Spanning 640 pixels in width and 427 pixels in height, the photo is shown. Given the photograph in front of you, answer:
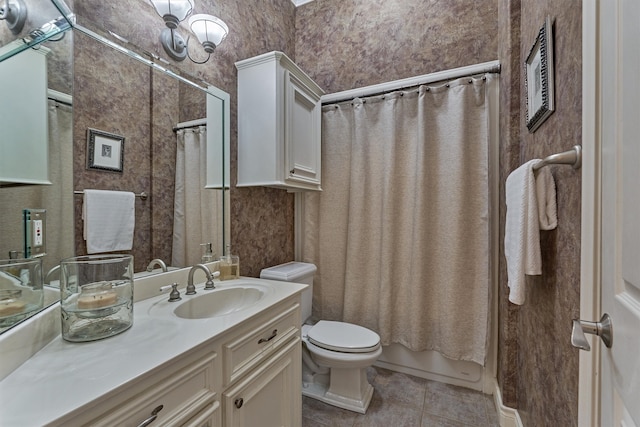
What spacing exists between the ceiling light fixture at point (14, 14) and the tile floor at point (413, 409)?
6.54 ft

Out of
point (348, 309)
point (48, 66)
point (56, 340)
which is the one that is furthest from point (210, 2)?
point (348, 309)

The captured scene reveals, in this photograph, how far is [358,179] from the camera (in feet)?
6.93

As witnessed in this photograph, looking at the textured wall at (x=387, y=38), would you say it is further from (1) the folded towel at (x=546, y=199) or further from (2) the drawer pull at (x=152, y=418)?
(2) the drawer pull at (x=152, y=418)

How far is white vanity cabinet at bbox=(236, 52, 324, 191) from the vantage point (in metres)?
1.60

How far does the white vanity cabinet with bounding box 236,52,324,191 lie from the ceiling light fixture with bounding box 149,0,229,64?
0.25m

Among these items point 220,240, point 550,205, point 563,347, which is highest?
point 550,205

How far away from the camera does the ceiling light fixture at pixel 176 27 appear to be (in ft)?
3.97

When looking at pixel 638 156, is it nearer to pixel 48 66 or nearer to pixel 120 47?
pixel 48 66

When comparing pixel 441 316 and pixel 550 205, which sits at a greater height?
pixel 550 205

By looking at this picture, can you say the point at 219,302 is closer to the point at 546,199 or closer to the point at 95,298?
the point at 95,298

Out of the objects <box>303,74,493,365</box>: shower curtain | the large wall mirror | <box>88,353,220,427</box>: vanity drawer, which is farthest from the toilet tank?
<box>88,353,220,427</box>: vanity drawer


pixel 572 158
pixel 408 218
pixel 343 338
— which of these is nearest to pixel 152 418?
pixel 343 338

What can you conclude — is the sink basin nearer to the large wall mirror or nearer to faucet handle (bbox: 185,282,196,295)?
→ faucet handle (bbox: 185,282,196,295)

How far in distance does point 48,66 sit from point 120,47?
0.41 m
